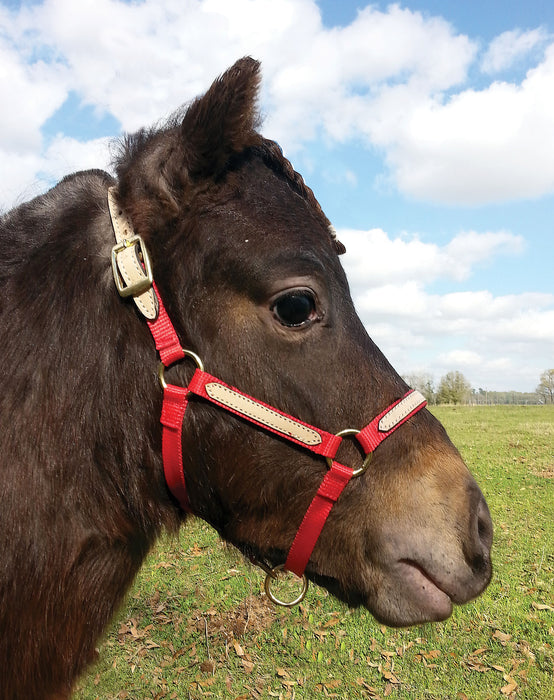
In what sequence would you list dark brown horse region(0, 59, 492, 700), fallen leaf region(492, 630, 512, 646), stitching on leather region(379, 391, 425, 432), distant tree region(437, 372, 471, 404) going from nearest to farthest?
dark brown horse region(0, 59, 492, 700) < stitching on leather region(379, 391, 425, 432) < fallen leaf region(492, 630, 512, 646) < distant tree region(437, 372, 471, 404)

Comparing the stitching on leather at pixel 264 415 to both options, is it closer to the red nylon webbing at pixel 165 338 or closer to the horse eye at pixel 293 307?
the red nylon webbing at pixel 165 338

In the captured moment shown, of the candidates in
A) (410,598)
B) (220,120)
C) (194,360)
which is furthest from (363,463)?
(220,120)

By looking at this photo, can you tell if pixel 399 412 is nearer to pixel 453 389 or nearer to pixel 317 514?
pixel 317 514

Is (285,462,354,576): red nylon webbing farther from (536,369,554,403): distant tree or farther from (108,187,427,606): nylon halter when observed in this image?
(536,369,554,403): distant tree

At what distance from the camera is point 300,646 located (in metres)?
6.36

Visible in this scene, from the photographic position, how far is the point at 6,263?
2375 mm

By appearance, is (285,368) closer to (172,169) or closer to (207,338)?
(207,338)

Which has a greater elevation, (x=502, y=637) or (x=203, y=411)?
(x=203, y=411)

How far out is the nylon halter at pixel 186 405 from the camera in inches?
85.4

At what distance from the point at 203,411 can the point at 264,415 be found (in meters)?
0.25

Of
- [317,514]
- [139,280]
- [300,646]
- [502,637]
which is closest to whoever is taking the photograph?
[139,280]

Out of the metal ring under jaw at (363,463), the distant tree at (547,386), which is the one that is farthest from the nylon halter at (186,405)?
the distant tree at (547,386)

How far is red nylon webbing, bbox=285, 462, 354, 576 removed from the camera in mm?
2248

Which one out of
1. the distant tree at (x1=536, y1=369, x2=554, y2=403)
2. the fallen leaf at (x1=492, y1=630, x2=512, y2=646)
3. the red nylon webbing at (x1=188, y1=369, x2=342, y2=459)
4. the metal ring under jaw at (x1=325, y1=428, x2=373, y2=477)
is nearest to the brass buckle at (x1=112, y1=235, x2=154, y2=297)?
the red nylon webbing at (x1=188, y1=369, x2=342, y2=459)
